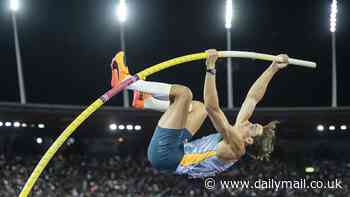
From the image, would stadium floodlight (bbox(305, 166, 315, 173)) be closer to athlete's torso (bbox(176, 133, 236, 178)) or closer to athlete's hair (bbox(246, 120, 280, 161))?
athlete's torso (bbox(176, 133, 236, 178))

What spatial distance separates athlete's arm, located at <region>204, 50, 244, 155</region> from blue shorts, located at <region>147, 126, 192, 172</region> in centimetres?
64

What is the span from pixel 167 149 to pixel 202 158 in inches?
19.0

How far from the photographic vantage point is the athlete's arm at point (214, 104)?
26.6ft

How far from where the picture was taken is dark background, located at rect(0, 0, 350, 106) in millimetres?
27938

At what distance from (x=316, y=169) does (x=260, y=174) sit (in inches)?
108

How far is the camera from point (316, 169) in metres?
27.9

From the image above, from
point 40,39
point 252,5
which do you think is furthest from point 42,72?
point 252,5

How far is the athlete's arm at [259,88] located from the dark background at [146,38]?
61.8ft

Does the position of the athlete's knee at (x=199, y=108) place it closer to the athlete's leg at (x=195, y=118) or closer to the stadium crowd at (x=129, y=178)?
the athlete's leg at (x=195, y=118)

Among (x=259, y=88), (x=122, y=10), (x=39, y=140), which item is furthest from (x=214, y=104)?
(x=39, y=140)

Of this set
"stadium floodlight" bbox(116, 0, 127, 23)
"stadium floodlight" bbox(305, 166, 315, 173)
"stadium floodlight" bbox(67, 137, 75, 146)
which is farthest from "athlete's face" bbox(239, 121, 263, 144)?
"stadium floodlight" bbox(67, 137, 75, 146)

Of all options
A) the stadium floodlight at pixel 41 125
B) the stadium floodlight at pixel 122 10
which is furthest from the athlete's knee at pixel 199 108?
the stadium floodlight at pixel 41 125

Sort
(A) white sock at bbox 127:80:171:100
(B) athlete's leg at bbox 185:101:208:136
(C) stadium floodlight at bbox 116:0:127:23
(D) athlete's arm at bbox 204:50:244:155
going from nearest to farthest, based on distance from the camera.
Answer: (D) athlete's arm at bbox 204:50:244:155, (A) white sock at bbox 127:80:171:100, (B) athlete's leg at bbox 185:101:208:136, (C) stadium floodlight at bbox 116:0:127:23

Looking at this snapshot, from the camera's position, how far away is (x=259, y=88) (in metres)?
8.95
